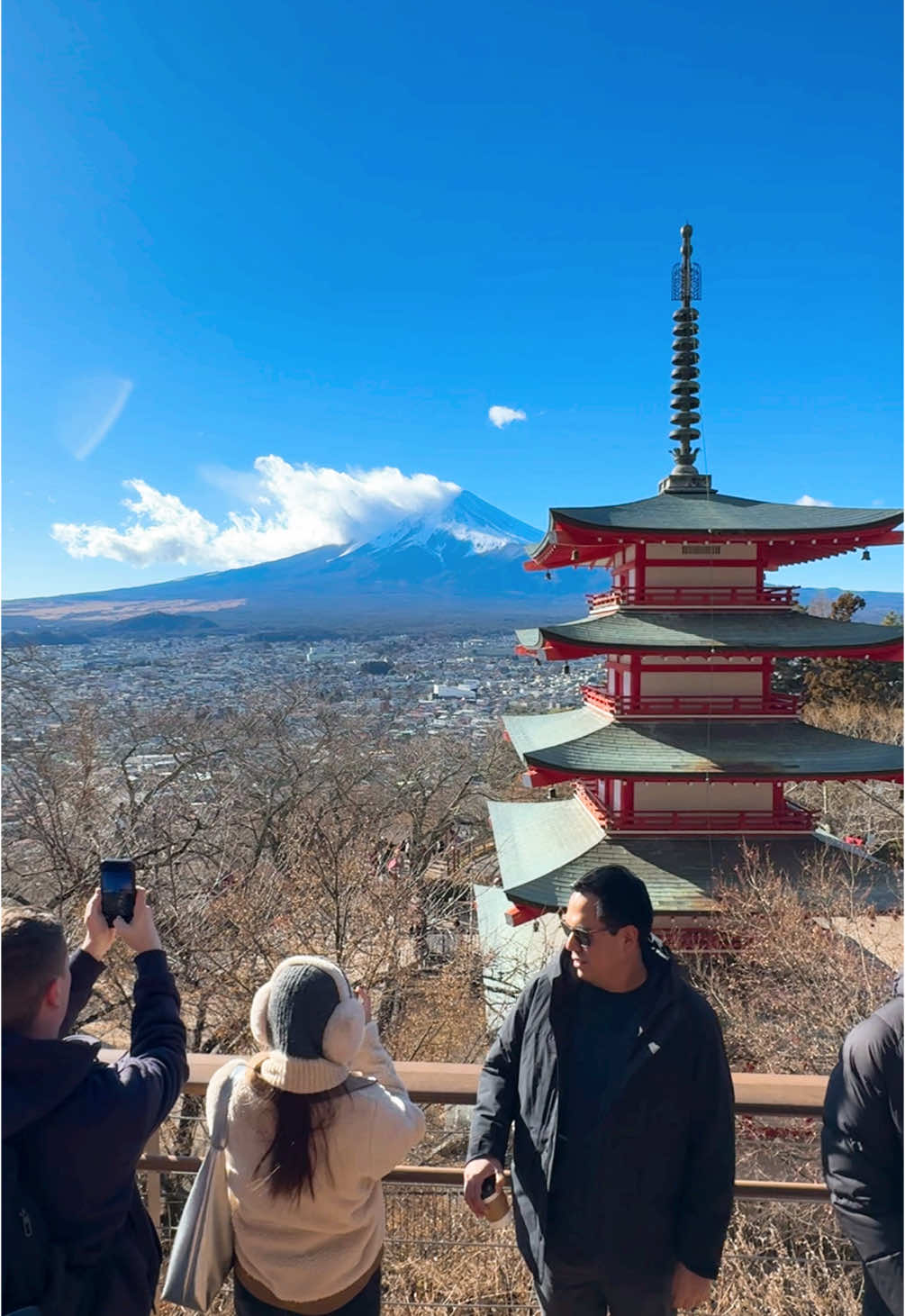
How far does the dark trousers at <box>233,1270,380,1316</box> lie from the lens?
6.02 ft

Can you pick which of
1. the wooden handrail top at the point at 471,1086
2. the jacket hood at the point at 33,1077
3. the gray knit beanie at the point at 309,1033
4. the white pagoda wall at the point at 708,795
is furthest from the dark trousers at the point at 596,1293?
the white pagoda wall at the point at 708,795

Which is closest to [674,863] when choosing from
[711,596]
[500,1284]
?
[711,596]

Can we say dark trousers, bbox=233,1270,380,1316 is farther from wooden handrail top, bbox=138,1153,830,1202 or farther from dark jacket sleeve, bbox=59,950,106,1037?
dark jacket sleeve, bbox=59,950,106,1037

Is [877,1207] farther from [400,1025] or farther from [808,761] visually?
[400,1025]

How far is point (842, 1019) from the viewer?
686 cm

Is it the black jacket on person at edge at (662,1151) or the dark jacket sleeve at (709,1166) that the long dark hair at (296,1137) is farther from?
the dark jacket sleeve at (709,1166)

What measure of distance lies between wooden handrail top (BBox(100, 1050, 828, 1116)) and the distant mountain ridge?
46930 millimetres

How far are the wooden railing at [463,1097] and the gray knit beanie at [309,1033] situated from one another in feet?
2.16

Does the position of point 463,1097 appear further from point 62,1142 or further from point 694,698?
point 694,698

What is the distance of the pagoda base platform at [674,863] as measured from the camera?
779cm

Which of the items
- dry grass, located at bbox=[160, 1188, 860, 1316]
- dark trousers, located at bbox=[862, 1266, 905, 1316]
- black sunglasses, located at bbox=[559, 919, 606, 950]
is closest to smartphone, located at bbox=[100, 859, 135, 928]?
black sunglasses, located at bbox=[559, 919, 606, 950]

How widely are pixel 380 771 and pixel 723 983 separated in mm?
13929

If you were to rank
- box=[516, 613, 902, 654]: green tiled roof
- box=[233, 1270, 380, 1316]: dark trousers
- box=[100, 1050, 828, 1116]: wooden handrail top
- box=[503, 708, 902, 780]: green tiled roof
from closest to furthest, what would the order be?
box=[233, 1270, 380, 1316]: dark trousers → box=[100, 1050, 828, 1116]: wooden handrail top → box=[503, 708, 902, 780]: green tiled roof → box=[516, 613, 902, 654]: green tiled roof

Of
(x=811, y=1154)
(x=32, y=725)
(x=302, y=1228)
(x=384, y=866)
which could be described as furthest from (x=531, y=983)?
(x=32, y=725)
